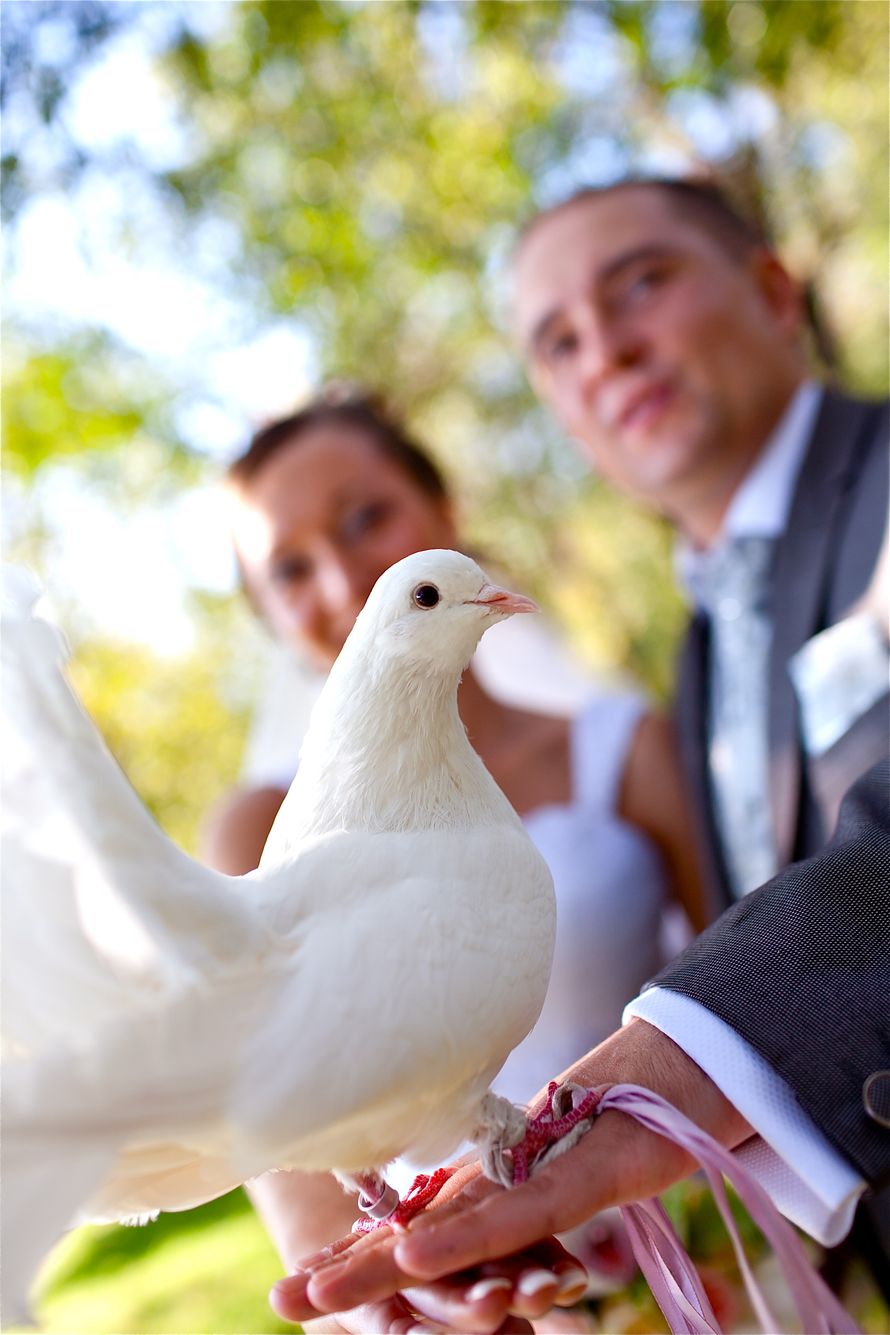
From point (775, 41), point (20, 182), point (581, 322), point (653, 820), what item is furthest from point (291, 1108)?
point (775, 41)

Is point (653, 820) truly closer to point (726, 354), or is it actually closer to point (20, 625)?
point (726, 354)

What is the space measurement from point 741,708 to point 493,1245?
1.43 meters

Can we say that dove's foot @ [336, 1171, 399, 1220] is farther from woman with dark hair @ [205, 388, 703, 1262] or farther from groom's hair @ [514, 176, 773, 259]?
groom's hair @ [514, 176, 773, 259]

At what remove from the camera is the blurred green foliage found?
8.80ft

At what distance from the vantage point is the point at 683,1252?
0.88m

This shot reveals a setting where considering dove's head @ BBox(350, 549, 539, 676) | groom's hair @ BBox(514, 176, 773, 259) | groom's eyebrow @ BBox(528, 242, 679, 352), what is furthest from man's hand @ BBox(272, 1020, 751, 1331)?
groom's hair @ BBox(514, 176, 773, 259)

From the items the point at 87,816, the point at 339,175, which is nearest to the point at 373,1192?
the point at 87,816

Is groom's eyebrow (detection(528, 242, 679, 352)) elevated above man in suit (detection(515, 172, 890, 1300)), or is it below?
above

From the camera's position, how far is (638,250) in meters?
2.23

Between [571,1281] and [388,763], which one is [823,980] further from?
[388,763]

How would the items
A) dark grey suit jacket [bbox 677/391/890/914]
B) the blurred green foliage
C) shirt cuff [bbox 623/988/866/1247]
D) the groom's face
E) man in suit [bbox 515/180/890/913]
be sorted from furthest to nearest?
the blurred green foliage, the groom's face, man in suit [bbox 515/180/890/913], dark grey suit jacket [bbox 677/391/890/914], shirt cuff [bbox 623/988/866/1247]

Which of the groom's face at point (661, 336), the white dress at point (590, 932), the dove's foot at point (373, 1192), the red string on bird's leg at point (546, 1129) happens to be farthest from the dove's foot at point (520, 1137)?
the groom's face at point (661, 336)

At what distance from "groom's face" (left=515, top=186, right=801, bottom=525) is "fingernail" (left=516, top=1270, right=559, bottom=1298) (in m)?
1.83

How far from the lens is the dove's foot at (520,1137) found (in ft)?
2.55
